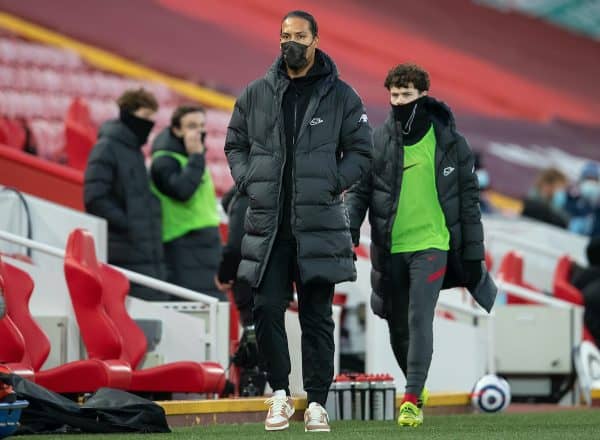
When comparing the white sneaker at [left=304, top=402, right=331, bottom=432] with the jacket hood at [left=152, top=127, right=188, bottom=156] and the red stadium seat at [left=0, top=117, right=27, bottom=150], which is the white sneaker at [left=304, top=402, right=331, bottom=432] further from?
the red stadium seat at [left=0, top=117, right=27, bottom=150]

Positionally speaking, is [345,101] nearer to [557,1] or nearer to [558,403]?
[558,403]

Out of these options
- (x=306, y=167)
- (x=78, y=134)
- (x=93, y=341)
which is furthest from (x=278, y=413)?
(x=78, y=134)

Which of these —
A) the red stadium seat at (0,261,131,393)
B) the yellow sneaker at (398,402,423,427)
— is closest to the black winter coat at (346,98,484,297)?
the yellow sneaker at (398,402,423,427)

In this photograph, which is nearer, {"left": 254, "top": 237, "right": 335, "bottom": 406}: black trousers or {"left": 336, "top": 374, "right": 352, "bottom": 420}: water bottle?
{"left": 254, "top": 237, "right": 335, "bottom": 406}: black trousers

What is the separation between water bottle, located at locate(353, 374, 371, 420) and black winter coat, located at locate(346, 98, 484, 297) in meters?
0.65

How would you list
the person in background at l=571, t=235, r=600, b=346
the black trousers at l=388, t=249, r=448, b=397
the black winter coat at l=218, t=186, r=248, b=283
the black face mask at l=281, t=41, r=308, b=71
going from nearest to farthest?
the black face mask at l=281, t=41, r=308, b=71
the black trousers at l=388, t=249, r=448, b=397
the black winter coat at l=218, t=186, r=248, b=283
the person in background at l=571, t=235, r=600, b=346

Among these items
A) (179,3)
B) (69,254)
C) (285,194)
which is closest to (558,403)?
(69,254)

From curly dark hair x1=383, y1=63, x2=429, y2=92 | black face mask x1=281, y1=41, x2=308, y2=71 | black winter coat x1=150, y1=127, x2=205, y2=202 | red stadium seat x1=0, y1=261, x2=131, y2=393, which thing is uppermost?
curly dark hair x1=383, y1=63, x2=429, y2=92

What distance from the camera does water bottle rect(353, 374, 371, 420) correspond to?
9.05m

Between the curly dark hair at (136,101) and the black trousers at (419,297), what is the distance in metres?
2.74

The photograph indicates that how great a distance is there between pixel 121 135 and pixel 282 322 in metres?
3.24

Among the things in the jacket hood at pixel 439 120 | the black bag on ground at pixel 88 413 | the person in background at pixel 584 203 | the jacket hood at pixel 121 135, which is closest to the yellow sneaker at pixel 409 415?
the black bag on ground at pixel 88 413

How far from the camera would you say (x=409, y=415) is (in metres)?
8.26

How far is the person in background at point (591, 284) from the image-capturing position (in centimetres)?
1355
